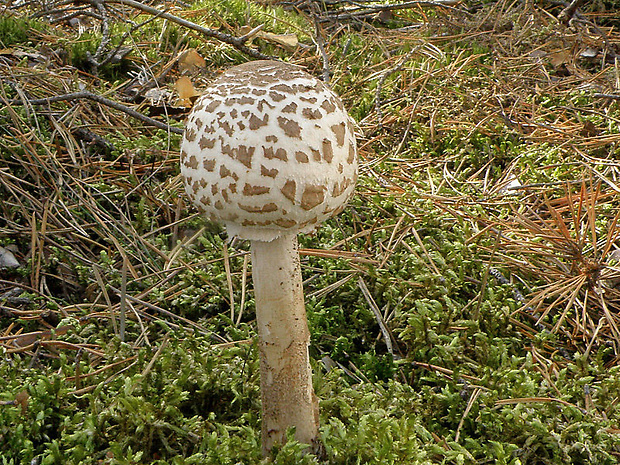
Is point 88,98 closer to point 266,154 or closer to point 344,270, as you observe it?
point 344,270

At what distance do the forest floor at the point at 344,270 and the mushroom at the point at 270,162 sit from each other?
647mm

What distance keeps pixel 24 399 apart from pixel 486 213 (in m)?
2.34

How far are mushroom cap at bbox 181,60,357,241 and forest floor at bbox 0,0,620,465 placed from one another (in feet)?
2.60

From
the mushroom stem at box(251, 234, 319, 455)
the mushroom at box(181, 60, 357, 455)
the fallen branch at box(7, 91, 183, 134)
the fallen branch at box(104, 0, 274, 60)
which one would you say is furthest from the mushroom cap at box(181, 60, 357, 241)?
the fallen branch at box(104, 0, 274, 60)

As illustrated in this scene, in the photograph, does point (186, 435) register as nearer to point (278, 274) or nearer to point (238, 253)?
point (278, 274)

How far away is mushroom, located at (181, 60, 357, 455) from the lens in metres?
1.48

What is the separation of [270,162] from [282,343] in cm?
64

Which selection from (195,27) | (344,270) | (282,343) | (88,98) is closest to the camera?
(282,343)

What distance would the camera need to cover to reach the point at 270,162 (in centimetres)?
147

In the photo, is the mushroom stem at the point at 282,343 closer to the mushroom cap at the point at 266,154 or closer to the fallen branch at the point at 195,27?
the mushroom cap at the point at 266,154

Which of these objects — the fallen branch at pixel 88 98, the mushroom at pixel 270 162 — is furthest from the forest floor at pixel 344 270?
the mushroom at pixel 270 162

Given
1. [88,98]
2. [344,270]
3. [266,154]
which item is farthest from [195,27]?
[266,154]

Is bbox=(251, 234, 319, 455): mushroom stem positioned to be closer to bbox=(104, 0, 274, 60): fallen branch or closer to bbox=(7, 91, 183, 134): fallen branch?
bbox=(7, 91, 183, 134): fallen branch

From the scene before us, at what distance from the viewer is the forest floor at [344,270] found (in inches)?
79.6
